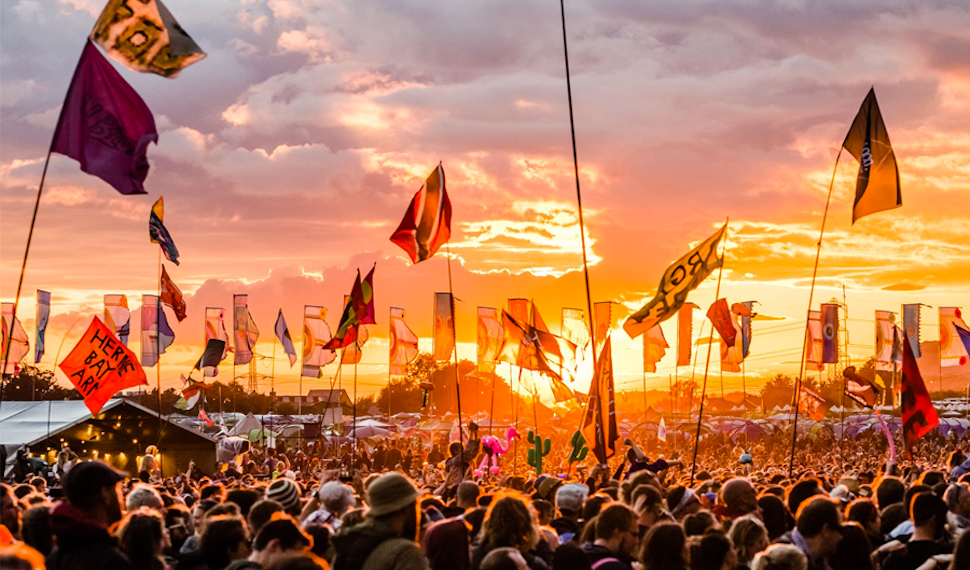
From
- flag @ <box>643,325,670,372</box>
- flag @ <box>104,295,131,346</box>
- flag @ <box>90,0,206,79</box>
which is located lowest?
flag @ <box>643,325,670,372</box>

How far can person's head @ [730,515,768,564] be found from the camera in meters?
6.85

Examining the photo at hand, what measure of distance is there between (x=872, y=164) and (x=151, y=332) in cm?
3107

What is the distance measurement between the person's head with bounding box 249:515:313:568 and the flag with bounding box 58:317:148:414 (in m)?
14.4

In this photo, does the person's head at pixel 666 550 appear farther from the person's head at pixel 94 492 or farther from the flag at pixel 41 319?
the flag at pixel 41 319

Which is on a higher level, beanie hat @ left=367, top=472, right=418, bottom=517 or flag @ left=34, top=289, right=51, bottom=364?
flag @ left=34, top=289, right=51, bottom=364

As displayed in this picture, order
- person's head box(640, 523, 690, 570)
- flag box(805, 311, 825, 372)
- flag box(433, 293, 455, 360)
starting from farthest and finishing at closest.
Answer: flag box(805, 311, 825, 372)
flag box(433, 293, 455, 360)
person's head box(640, 523, 690, 570)

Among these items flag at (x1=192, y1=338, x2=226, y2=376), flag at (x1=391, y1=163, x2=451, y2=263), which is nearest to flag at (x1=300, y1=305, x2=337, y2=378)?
flag at (x1=192, y1=338, x2=226, y2=376)

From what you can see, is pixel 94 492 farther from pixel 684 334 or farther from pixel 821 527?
pixel 684 334

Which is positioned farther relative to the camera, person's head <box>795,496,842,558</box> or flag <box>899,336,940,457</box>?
flag <box>899,336,940,457</box>

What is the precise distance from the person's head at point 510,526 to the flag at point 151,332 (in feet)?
109

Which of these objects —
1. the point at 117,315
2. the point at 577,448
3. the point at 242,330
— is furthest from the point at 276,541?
the point at 242,330

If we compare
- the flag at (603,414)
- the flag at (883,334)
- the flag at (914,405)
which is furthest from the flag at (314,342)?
the flag at (914,405)

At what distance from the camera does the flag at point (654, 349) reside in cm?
3700

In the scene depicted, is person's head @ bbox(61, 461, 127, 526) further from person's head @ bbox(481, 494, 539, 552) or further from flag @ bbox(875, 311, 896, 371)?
flag @ bbox(875, 311, 896, 371)
